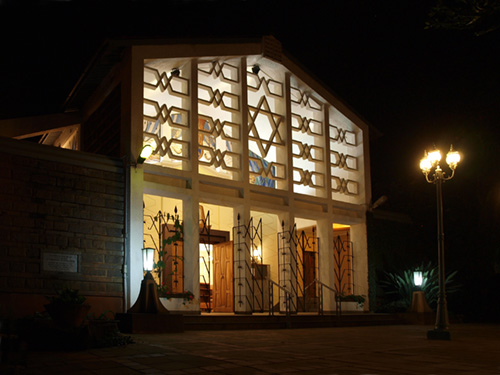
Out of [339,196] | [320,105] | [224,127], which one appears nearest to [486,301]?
[339,196]

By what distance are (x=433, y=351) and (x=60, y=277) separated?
709 cm

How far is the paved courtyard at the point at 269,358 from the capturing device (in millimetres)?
5809

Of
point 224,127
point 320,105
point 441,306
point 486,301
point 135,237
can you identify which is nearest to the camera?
point 441,306

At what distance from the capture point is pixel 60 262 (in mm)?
11062

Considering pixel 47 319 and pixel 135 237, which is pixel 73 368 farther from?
pixel 135 237

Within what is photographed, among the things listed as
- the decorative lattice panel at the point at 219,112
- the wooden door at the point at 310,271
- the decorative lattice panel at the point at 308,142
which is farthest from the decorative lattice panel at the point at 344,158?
the decorative lattice panel at the point at 219,112

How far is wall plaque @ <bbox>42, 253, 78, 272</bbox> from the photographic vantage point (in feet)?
35.8

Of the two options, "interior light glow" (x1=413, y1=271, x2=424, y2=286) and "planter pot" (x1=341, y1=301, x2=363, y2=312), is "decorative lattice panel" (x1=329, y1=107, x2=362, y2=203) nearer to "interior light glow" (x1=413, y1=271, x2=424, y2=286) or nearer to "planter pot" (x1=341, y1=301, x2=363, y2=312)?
"interior light glow" (x1=413, y1=271, x2=424, y2=286)

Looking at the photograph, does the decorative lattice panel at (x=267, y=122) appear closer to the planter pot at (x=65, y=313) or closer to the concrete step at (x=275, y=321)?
the concrete step at (x=275, y=321)

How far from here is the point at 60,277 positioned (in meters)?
11.0

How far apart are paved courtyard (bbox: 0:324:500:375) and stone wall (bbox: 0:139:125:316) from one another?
272cm

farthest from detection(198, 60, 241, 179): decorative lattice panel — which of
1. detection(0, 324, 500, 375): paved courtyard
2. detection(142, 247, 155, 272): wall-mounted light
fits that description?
detection(0, 324, 500, 375): paved courtyard

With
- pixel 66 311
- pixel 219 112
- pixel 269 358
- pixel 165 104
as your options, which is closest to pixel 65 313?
pixel 66 311

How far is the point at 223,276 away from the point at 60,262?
607cm
